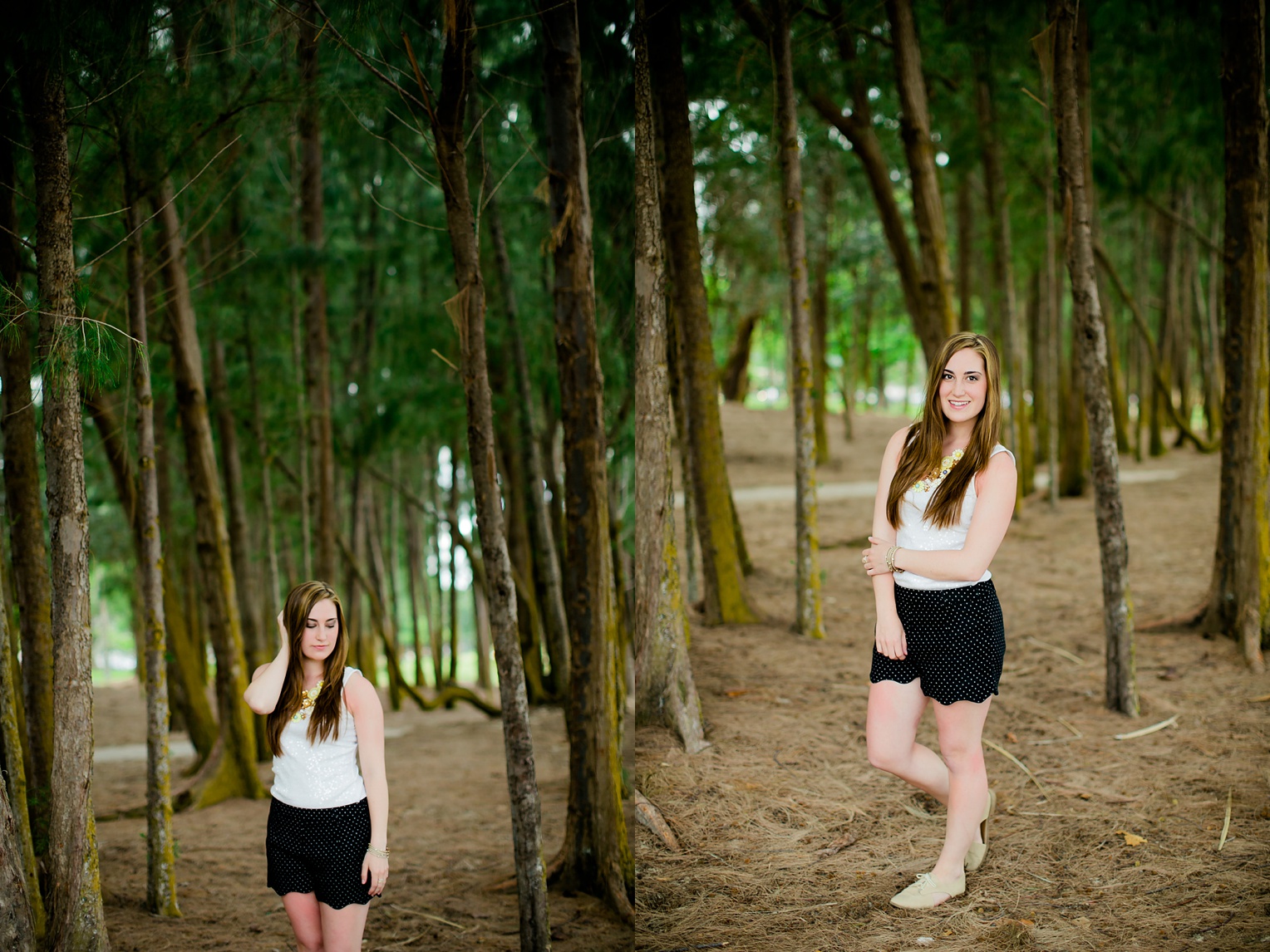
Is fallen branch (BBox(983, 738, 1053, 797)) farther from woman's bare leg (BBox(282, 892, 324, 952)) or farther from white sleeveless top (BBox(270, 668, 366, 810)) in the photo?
woman's bare leg (BBox(282, 892, 324, 952))

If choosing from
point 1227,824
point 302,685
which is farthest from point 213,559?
point 1227,824

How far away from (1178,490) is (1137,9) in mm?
3414

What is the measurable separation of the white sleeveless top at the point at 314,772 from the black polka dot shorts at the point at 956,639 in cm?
138

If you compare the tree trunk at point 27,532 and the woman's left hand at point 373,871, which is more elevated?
the tree trunk at point 27,532

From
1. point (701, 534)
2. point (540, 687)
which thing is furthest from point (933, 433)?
point (540, 687)

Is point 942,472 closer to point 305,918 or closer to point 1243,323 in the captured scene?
point 305,918

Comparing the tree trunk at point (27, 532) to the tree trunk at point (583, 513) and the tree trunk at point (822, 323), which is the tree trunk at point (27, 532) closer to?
the tree trunk at point (583, 513)

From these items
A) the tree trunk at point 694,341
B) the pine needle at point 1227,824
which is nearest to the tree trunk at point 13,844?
the tree trunk at point 694,341

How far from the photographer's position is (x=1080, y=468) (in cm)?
710

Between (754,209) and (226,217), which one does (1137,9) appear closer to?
(754,209)

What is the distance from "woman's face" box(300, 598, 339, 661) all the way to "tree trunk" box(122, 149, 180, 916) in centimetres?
117

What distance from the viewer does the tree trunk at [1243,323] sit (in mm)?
3586

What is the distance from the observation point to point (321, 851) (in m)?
2.15

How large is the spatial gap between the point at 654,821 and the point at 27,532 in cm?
247
